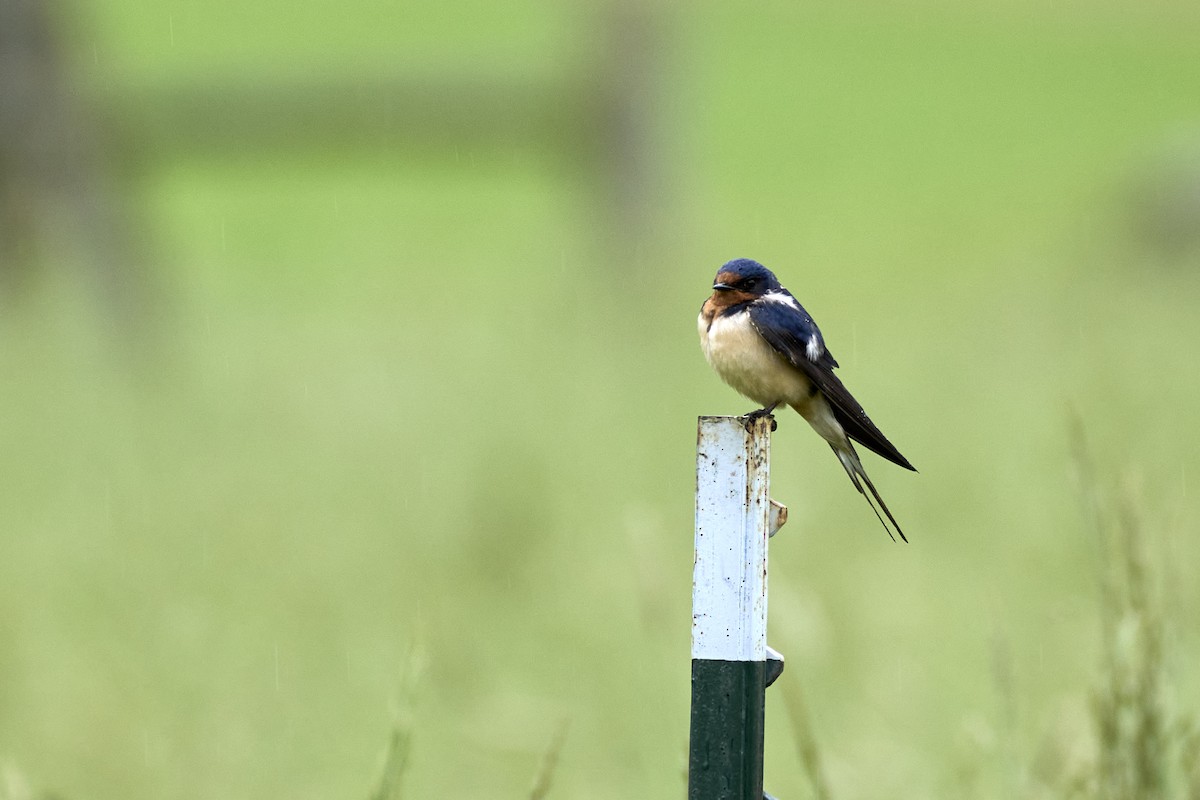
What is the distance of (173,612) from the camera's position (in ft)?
15.2

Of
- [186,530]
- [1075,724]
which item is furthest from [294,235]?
[1075,724]

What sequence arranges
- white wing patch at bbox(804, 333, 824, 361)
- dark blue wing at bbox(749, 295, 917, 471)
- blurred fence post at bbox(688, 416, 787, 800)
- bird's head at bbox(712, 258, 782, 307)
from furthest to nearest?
bird's head at bbox(712, 258, 782, 307)
white wing patch at bbox(804, 333, 824, 361)
dark blue wing at bbox(749, 295, 917, 471)
blurred fence post at bbox(688, 416, 787, 800)

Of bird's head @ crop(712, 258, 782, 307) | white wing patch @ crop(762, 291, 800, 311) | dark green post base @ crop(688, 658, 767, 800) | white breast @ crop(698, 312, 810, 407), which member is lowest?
dark green post base @ crop(688, 658, 767, 800)

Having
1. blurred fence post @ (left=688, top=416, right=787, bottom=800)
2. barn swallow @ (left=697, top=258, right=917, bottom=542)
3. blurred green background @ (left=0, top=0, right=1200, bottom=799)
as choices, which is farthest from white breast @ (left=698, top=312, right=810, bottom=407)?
blurred fence post @ (left=688, top=416, right=787, bottom=800)

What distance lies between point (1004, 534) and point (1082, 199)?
1255 cm

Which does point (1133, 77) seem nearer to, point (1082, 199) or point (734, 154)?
point (734, 154)

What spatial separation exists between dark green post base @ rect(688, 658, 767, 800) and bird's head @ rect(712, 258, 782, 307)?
2.43 feet

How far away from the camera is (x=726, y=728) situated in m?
1.81

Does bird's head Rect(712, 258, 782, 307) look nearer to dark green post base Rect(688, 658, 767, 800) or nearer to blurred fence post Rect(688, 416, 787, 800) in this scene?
blurred fence post Rect(688, 416, 787, 800)

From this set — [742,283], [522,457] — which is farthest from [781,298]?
[522,457]

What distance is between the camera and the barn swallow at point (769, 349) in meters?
2.28

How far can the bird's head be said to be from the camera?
2.41 meters

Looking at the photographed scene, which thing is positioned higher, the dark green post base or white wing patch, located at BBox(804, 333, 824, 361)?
white wing patch, located at BBox(804, 333, 824, 361)

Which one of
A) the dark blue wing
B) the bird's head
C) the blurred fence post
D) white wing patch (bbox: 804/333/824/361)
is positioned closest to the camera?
the blurred fence post
